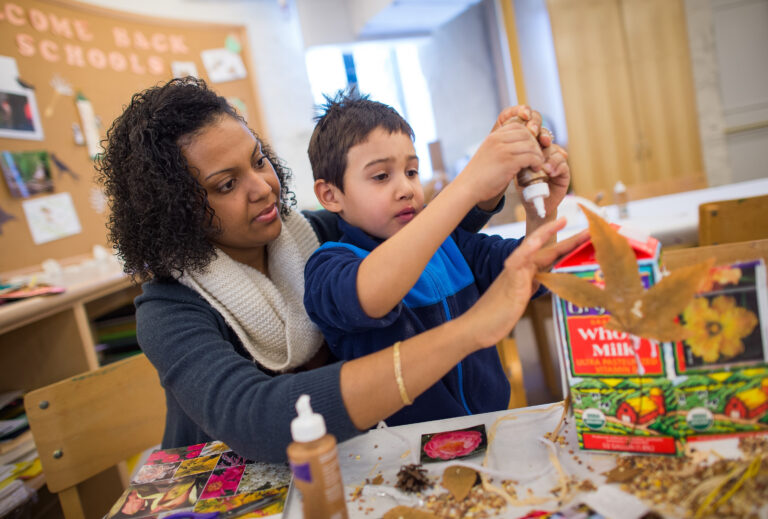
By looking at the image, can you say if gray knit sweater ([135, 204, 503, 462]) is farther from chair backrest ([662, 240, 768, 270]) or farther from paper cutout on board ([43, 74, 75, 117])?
paper cutout on board ([43, 74, 75, 117])

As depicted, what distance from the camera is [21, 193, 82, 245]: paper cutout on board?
255 centimetres

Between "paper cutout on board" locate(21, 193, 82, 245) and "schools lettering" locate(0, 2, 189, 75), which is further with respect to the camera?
"schools lettering" locate(0, 2, 189, 75)

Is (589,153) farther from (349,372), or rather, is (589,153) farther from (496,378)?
(349,372)

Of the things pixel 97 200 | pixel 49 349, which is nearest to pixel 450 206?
pixel 49 349

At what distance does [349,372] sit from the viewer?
782 millimetres

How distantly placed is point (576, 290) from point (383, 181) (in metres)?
0.51

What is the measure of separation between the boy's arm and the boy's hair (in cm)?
37

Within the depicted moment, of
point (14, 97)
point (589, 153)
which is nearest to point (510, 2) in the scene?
point (589, 153)

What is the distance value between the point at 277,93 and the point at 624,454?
4.40 m

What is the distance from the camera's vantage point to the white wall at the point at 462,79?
5820 millimetres

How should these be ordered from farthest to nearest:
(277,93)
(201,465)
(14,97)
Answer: (277,93), (14,97), (201,465)

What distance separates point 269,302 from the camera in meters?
1.19

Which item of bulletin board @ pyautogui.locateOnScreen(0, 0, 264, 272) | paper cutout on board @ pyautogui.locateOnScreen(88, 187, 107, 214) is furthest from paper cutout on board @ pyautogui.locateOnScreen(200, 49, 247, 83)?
paper cutout on board @ pyautogui.locateOnScreen(88, 187, 107, 214)

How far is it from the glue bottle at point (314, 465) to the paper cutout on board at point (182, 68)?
367 cm
